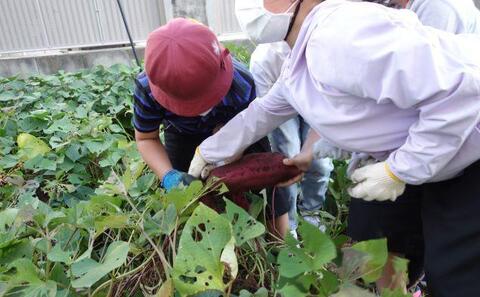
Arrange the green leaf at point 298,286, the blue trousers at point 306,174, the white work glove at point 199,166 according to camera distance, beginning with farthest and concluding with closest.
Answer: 1. the blue trousers at point 306,174
2. the white work glove at point 199,166
3. the green leaf at point 298,286

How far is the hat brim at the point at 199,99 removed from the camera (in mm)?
1315

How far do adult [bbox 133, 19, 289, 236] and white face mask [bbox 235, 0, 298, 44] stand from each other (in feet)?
0.42

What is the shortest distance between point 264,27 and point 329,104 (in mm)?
336

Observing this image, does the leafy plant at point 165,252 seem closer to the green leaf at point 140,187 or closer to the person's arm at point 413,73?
the green leaf at point 140,187

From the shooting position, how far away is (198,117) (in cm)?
149

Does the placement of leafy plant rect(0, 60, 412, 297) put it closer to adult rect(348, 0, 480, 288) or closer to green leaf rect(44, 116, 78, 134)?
adult rect(348, 0, 480, 288)

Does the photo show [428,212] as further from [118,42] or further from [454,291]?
[118,42]

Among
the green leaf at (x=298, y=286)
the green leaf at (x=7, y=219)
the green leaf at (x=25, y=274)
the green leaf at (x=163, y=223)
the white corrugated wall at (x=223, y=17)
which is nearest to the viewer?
the green leaf at (x=298, y=286)

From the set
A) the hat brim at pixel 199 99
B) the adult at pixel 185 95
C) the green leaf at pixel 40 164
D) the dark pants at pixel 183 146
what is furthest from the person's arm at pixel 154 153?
the green leaf at pixel 40 164

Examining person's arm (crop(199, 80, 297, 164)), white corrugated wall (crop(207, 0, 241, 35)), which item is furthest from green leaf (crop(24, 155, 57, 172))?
white corrugated wall (crop(207, 0, 241, 35))

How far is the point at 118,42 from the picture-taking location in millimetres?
5531

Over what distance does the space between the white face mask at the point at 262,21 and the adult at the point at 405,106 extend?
0.11 ft

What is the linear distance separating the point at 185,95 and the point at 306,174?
0.84 metres

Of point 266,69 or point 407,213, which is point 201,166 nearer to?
point 266,69
